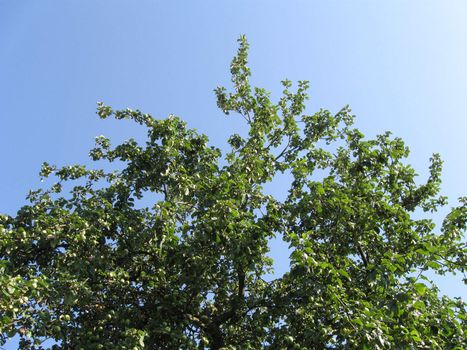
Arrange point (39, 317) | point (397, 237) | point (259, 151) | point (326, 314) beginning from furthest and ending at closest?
point (259, 151) < point (397, 237) < point (326, 314) < point (39, 317)

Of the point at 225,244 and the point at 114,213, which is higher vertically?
the point at 114,213

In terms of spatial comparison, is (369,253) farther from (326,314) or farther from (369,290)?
(326,314)

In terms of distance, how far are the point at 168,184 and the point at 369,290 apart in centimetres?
613

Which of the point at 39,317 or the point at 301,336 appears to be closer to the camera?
the point at 39,317

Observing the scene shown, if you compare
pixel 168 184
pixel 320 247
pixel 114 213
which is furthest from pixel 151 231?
pixel 320 247

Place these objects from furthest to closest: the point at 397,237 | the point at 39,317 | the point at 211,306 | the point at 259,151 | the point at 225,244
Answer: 1. the point at 259,151
2. the point at 211,306
3. the point at 397,237
4. the point at 225,244
5. the point at 39,317

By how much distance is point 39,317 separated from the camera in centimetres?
906

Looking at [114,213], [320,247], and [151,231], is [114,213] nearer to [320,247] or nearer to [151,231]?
[151,231]

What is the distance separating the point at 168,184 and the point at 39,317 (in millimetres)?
5252

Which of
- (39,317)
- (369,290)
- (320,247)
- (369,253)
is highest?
(369,253)

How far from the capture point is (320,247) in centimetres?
1127

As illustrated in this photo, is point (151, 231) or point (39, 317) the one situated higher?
point (151, 231)

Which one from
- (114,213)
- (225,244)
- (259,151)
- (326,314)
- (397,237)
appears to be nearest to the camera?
(326,314)

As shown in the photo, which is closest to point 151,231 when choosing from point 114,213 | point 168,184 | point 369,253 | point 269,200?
point 114,213
